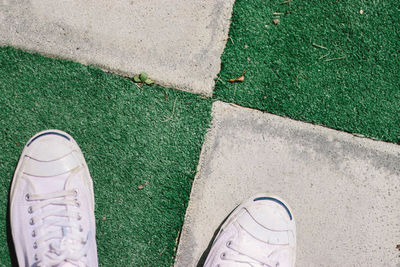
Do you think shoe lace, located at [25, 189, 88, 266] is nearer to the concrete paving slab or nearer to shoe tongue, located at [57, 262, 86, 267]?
shoe tongue, located at [57, 262, 86, 267]

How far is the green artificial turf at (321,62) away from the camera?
10.2 feet

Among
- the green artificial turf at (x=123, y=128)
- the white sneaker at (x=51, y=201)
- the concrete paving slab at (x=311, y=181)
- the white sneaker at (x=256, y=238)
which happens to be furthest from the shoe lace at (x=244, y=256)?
the white sneaker at (x=51, y=201)

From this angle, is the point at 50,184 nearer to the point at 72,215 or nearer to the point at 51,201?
the point at 51,201

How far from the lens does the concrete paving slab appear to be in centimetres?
312

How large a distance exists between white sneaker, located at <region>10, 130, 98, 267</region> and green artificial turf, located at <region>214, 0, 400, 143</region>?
3.35 ft

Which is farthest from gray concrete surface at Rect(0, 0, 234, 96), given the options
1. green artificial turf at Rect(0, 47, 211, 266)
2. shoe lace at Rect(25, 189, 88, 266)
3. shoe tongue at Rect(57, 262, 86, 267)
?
shoe tongue at Rect(57, 262, 86, 267)

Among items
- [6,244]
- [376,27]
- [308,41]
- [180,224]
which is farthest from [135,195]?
[376,27]

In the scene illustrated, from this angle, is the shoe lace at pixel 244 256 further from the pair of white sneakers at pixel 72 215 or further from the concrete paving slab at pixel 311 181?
the concrete paving slab at pixel 311 181

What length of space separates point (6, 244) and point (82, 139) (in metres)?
0.81

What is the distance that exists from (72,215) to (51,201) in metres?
0.16

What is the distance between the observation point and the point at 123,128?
10.2 ft

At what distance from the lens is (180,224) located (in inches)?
123

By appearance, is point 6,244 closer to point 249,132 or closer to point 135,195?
point 135,195

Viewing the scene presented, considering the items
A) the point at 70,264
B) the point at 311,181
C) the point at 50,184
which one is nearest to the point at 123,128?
the point at 50,184
